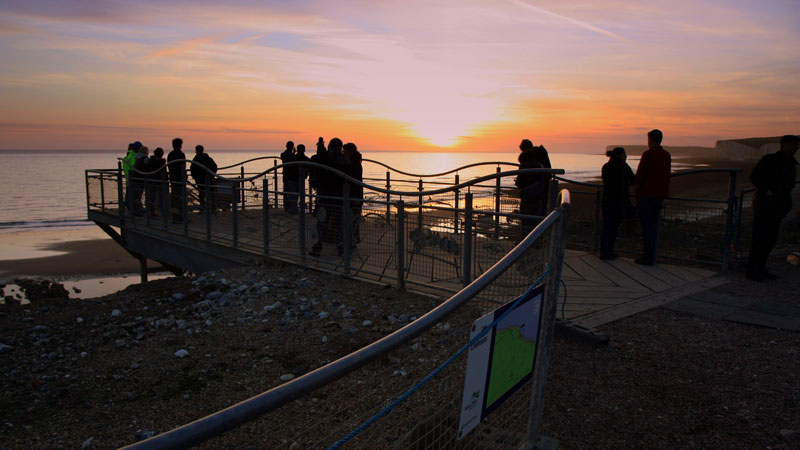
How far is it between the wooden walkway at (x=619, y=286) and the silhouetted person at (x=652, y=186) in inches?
18.3

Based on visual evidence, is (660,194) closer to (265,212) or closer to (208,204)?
(265,212)

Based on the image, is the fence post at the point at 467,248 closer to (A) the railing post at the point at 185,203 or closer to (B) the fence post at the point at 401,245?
(B) the fence post at the point at 401,245

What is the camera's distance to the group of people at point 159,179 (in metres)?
11.1

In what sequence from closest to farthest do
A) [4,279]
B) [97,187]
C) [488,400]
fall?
[488,400] < [97,187] < [4,279]

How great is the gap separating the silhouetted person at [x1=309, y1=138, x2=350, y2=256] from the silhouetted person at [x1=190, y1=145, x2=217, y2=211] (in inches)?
90.6

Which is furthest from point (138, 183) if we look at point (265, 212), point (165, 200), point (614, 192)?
point (614, 192)

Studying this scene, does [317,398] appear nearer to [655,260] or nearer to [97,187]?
[655,260]

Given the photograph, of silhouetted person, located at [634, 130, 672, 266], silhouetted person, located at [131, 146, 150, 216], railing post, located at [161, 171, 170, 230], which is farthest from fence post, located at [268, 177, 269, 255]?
silhouetted person, located at [634, 130, 672, 266]

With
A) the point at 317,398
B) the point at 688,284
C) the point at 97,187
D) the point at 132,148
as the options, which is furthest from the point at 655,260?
the point at 97,187

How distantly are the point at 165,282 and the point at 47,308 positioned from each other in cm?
185

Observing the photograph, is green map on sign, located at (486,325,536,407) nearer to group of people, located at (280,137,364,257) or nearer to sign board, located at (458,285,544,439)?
sign board, located at (458,285,544,439)

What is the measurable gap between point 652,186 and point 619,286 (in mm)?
1880

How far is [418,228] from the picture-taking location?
21.7 feet

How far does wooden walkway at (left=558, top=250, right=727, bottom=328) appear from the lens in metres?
5.81
